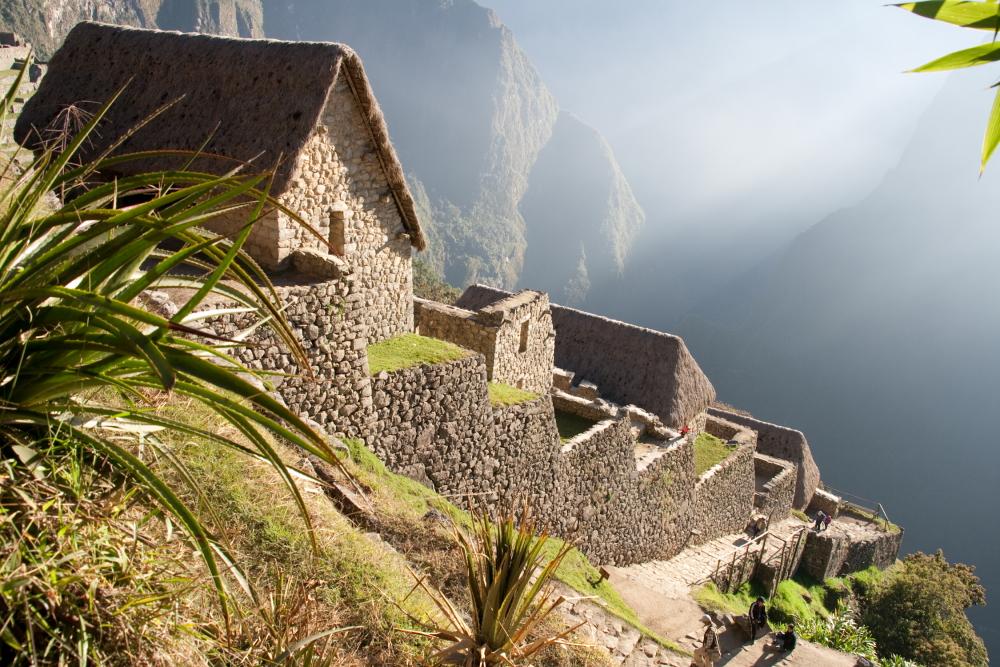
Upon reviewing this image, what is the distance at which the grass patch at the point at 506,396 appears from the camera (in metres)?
10.6

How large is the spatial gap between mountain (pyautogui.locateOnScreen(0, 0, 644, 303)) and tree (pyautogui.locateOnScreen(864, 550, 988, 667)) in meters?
71.4

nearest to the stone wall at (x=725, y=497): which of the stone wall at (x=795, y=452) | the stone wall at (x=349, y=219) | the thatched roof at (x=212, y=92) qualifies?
the stone wall at (x=795, y=452)

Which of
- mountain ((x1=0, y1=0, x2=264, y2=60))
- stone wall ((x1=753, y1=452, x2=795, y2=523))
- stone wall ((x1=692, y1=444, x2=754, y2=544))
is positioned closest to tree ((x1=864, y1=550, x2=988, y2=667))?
stone wall ((x1=753, y1=452, x2=795, y2=523))

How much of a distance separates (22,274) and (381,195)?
26.9ft

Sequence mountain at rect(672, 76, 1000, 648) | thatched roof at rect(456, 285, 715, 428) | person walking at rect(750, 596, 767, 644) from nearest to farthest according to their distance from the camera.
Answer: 1. person walking at rect(750, 596, 767, 644)
2. thatched roof at rect(456, 285, 715, 428)
3. mountain at rect(672, 76, 1000, 648)

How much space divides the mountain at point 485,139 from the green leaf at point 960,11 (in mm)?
86726

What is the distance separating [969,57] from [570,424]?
1306 centimetres

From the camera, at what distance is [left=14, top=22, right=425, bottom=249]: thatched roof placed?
8.94 meters

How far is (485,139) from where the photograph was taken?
11094cm

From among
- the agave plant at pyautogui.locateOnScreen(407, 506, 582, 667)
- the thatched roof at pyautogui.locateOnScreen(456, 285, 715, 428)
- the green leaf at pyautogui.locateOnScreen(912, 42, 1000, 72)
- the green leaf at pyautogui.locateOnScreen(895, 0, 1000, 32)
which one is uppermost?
the green leaf at pyautogui.locateOnScreen(895, 0, 1000, 32)

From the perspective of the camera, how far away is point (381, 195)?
10.5m

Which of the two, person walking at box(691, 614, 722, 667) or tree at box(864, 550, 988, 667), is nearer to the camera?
person walking at box(691, 614, 722, 667)

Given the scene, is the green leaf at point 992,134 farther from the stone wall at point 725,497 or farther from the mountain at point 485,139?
the mountain at point 485,139

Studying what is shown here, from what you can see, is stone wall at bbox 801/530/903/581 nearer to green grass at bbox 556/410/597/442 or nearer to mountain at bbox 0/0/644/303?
green grass at bbox 556/410/597/442
